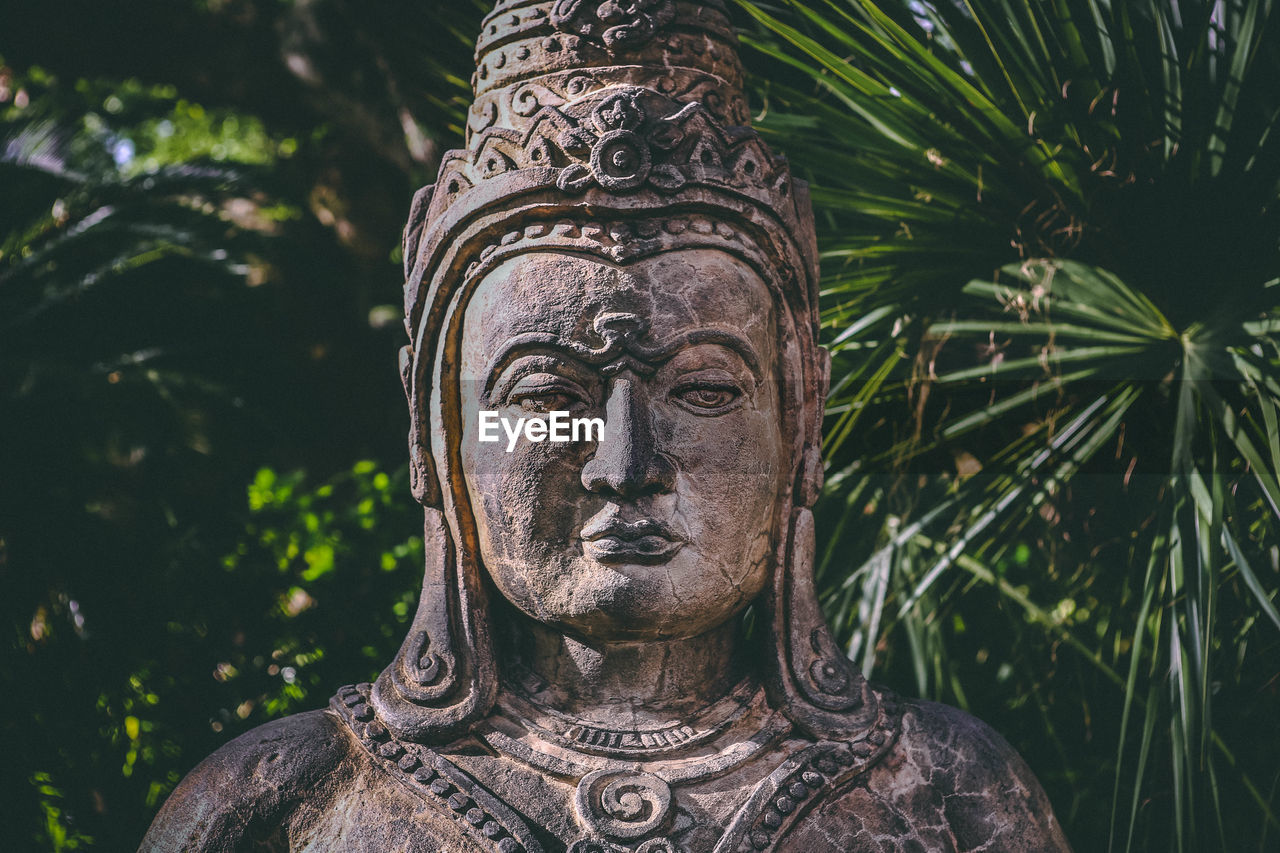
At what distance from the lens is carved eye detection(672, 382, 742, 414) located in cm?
254

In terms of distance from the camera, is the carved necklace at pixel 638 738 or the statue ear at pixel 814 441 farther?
the statue ear at pixel 814 441

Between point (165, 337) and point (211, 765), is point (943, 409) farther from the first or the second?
point (165, 337)

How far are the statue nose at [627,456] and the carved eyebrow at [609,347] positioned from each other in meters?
0.07

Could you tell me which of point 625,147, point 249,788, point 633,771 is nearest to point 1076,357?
point 625,147

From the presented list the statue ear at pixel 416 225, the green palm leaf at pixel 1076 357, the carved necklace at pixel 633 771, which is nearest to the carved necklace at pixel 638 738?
the carved necklace at pixel 633 771

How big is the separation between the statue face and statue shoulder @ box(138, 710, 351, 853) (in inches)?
21.0

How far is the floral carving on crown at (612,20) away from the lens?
8.80 feet

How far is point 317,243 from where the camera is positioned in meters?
6.62

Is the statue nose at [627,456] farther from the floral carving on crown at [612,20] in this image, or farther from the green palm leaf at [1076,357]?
the green palm leaf at [1076,357]

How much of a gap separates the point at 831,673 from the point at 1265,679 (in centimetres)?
193

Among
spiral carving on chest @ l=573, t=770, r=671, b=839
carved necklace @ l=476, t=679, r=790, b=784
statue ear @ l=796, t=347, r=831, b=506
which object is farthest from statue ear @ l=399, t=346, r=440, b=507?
statue ear @ l=796, t=347, r=831, b=506

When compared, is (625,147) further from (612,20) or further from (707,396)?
(707,396)

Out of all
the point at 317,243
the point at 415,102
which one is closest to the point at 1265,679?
the point at 415,102

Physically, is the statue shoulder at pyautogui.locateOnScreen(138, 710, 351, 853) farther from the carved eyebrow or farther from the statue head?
the carved eyebrow
